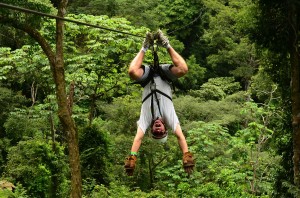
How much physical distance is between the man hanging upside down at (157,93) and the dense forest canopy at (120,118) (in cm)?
33

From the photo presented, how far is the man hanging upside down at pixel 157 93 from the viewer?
12.1 feet

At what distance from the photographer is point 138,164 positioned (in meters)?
11.7

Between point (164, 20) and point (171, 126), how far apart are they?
23.1 metres

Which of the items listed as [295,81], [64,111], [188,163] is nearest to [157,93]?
[188,163]

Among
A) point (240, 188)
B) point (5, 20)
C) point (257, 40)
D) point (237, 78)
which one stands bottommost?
point (240, 188)

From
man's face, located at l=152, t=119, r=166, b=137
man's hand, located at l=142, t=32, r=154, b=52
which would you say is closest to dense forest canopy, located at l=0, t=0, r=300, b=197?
man's hand, located at l=142, t=32, r=154, b=52

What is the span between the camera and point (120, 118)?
39.6ft

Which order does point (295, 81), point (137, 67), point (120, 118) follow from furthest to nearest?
point (120, 118), point (295, 81), point (137, 67)

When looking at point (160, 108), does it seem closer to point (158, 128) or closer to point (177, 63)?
point (158, 128)

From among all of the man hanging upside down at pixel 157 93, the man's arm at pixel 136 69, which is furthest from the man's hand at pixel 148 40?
the man's arm at pixel 136 69

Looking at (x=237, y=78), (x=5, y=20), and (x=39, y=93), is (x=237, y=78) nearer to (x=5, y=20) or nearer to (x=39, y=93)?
(x=39, y=93)

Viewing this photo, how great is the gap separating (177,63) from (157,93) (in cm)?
31

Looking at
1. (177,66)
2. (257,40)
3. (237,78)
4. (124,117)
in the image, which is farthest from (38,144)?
(237,78)

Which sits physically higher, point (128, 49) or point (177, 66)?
point (128, 49)
